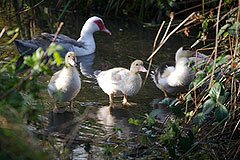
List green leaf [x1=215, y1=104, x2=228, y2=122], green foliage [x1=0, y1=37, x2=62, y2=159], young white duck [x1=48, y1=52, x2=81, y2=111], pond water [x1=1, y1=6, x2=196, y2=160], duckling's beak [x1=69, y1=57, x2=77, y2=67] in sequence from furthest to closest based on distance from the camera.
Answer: duckling's beak [x1=69, y1=57, x2=77, y2=67] < young white duck [x1=48, y1=52, x2=81, y2=111] < pond water [x1=1, y1=6, x2=196, y2=160] < green leaf [x1=215, y1=104, x2=228, y2=122] < green foliage [x1=0, y1=37, x2=62, y2=159]

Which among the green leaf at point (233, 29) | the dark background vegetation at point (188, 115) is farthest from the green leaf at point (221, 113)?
the green leaf at point (233, 29)

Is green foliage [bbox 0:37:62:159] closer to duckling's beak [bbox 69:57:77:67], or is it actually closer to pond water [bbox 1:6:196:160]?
pond water [bbox 1:6:196:160]

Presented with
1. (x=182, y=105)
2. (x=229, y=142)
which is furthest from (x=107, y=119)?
(x=229, y=142)

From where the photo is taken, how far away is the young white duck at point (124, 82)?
7.43m

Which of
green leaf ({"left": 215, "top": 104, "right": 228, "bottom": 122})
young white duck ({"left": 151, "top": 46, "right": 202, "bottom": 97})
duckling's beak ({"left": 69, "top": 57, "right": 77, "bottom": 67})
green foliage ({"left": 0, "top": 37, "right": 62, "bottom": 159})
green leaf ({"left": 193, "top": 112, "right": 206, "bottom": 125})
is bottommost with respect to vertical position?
young white duck ({"left": 151, "top": 46, "right": 202, "bottom": 97})

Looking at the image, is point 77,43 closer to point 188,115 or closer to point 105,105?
point 105,105

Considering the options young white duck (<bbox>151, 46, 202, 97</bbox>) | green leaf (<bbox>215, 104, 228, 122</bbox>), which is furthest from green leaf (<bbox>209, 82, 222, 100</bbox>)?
young white duck (<bbox>151, 46, 202, 97</bbox>)

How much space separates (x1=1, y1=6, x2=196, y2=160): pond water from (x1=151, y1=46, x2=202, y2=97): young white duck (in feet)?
0.53

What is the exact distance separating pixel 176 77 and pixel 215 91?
2.41 meters

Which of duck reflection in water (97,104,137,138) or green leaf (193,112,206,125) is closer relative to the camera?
green leaf (193,112,206,125)

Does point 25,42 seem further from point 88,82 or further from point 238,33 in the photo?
point 238,33

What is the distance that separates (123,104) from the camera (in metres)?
7.52

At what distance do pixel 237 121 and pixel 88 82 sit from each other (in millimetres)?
3111

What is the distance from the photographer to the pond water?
5754 millimetres
